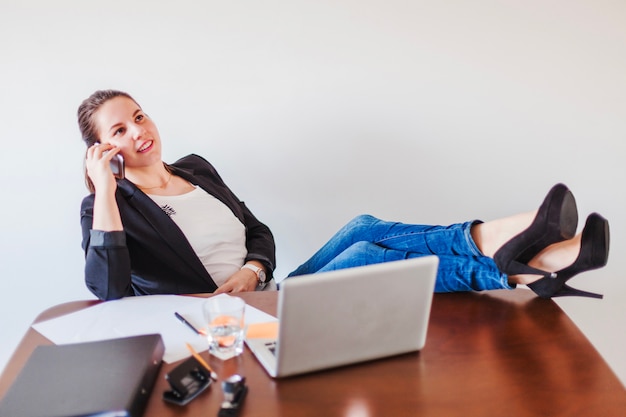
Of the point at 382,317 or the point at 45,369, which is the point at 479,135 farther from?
the point at 45,369

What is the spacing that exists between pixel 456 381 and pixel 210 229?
0.98 metres

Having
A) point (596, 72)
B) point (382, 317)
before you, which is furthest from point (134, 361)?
point (596, 72)

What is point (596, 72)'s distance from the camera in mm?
1950

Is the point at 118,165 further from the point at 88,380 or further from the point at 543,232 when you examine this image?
the point at 543,232

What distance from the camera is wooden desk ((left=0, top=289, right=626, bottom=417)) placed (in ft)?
2.74

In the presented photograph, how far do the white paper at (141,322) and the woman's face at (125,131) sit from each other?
541mm

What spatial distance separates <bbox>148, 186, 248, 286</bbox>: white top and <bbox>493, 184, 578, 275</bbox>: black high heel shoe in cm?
83

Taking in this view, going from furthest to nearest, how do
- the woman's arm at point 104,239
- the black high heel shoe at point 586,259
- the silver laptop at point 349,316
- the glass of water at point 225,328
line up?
the woman's arm at point 104,239, the black high heel shoe at point 586,259, the glass of water at point 225,328, the silver laptop at point 349,316

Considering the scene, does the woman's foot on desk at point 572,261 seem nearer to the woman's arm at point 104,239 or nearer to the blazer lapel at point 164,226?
the blazer lapel at point 164,226

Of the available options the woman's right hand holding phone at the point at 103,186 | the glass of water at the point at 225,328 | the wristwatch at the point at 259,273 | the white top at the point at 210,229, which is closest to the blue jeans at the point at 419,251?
the wristwatch at the point at 259,273

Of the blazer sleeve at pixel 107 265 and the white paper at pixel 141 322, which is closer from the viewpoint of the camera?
the white paper at pixel 141 322

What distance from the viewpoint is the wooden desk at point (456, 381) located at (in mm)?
834

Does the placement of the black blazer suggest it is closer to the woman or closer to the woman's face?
the woman

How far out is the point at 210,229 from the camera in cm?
165
